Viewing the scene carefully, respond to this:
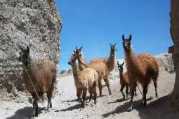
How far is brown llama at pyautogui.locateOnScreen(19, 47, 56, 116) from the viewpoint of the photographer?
1552 centimetres

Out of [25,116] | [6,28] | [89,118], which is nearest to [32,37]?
[6,28]

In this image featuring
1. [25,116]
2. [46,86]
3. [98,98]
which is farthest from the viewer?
[98,98]

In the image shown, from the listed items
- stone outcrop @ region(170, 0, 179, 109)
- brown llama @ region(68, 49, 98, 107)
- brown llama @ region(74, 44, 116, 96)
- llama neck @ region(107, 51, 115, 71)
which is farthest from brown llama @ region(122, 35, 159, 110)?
llama neck @ region(107, 51, 115, 71)

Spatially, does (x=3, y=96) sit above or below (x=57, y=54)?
below

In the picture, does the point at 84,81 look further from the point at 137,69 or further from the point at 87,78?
the point at 137,69

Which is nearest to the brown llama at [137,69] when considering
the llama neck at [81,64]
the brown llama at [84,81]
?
the brown llama at [84,81]

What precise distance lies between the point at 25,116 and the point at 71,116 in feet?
→ 5.84

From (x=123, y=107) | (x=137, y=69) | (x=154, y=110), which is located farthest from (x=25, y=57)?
(x=154, y=110)

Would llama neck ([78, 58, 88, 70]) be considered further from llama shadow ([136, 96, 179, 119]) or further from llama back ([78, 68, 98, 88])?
llama shadow ([136, 96, 179, 119])

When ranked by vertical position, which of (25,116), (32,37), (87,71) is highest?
(32,37)

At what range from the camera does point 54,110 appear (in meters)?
15.7

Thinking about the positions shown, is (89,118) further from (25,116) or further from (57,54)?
(57,54)

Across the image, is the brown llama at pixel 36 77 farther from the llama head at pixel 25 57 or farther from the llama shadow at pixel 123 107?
the llama shadow at pixel 123 107

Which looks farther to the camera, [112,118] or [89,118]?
[89,118]
